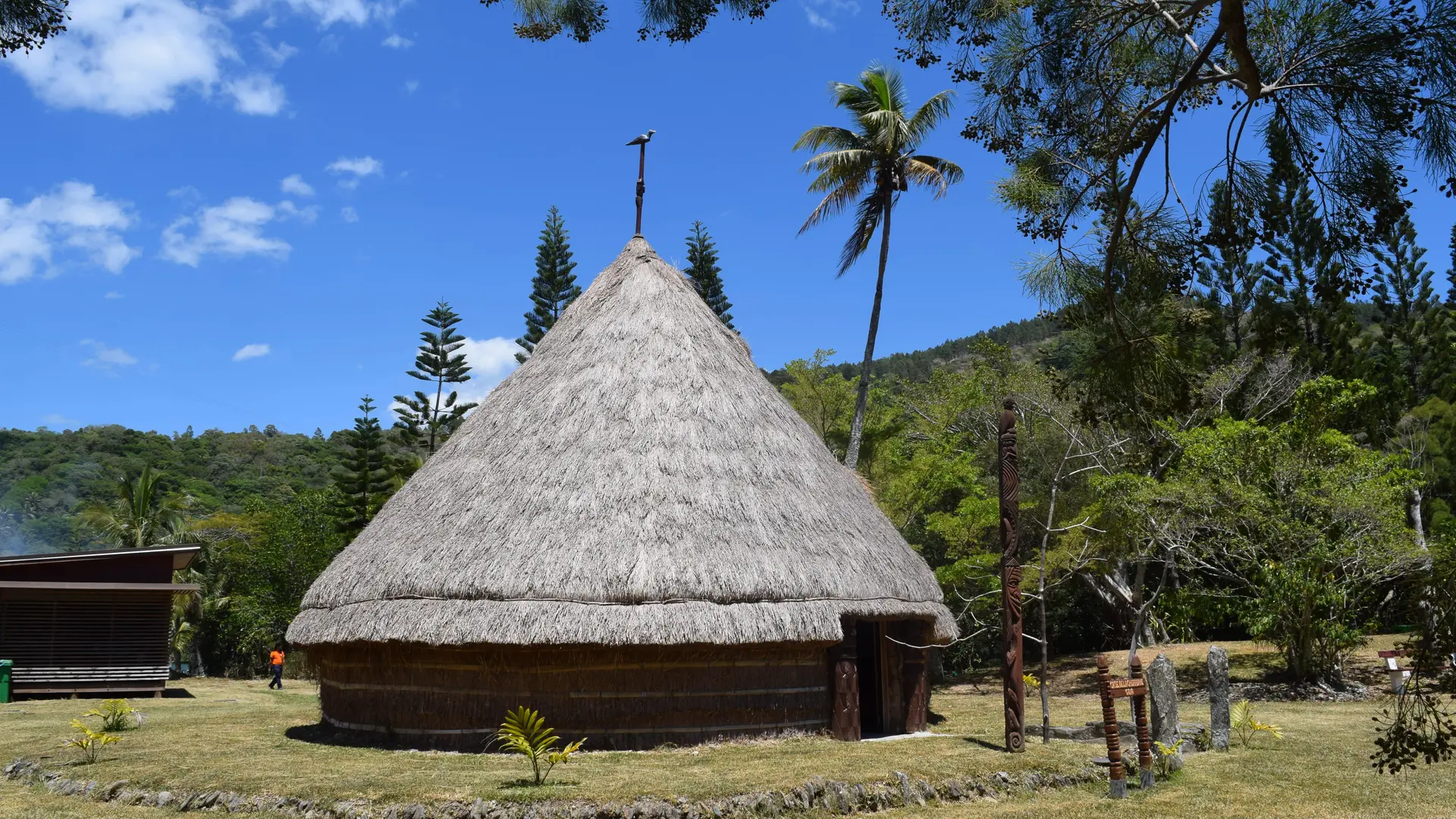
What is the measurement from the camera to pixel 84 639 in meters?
24.0

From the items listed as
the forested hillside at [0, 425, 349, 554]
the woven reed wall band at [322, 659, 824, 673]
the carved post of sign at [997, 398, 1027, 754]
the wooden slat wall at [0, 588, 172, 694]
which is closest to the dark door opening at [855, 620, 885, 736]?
the woven reed wall band at [322, 659, 824, 673]

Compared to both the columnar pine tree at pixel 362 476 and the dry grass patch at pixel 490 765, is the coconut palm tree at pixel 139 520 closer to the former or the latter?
the columnar pine tree at pixel 362 476

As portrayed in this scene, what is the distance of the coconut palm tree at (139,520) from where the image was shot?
1649 inches

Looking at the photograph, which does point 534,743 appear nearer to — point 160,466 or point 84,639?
point 84,639

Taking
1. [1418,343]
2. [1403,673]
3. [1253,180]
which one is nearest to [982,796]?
[1253,180]

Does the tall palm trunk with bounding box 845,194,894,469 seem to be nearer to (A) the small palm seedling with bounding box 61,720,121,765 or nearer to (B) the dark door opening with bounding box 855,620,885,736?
(B) the dark door opening with bounding box 855,620,885,736

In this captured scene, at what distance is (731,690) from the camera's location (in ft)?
42.7

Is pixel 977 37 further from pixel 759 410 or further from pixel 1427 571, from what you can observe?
pixel 1427 571

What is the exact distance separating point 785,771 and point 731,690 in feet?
8.77

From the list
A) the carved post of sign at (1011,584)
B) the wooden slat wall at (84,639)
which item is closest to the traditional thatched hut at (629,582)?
the carved post of sign at (1011,584)

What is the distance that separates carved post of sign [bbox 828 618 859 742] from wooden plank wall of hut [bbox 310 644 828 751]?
0.22 metres

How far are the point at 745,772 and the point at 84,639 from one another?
2020 cm

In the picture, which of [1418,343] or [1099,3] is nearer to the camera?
[1099,3]

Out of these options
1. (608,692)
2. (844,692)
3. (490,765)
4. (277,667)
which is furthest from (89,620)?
(844,692)
